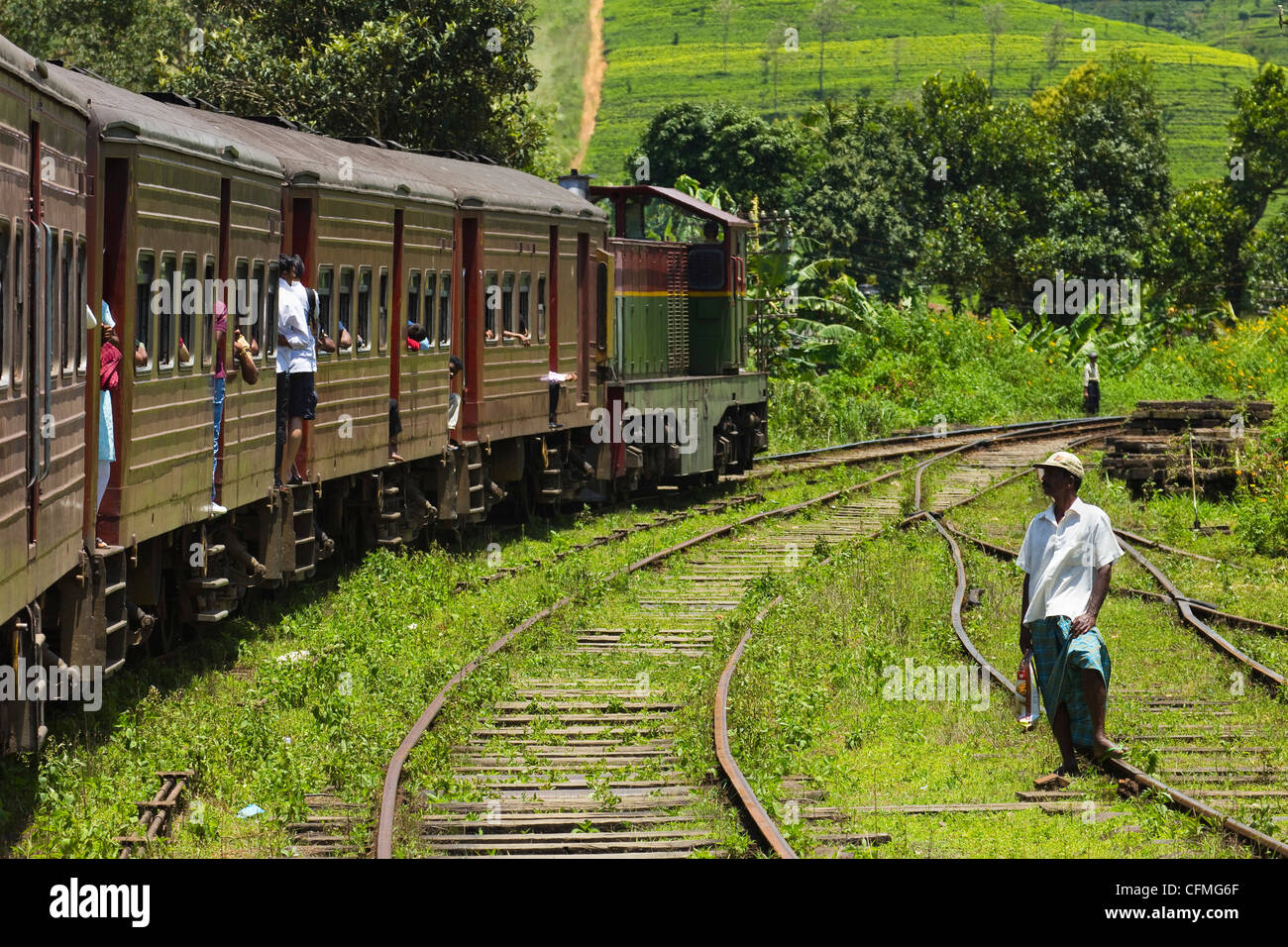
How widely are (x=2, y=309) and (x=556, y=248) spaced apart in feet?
47.4

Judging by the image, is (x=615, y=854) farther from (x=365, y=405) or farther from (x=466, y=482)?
(x=466, y=482)

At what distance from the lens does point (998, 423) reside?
39562 millimetres

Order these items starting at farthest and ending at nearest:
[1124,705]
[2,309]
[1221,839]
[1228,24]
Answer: [1228,24]
[1124,705]
[1221,839]
[2,309]

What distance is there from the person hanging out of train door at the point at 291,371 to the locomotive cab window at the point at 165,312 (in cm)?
230

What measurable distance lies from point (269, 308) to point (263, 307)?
0.26 m

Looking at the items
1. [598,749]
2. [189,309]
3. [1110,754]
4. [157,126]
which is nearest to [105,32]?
[189,309]

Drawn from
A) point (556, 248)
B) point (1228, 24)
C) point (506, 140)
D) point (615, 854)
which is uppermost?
point (1228, 24)

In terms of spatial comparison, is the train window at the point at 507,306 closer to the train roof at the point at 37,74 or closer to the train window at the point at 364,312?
the train window at the point at 364,312

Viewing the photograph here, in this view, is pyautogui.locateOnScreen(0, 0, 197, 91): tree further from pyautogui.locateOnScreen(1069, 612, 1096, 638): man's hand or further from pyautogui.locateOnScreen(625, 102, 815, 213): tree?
pyautogui.locateOnScreen(1069, 612, 1096, 638): man's hand

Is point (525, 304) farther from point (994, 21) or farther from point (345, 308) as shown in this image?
point (994, 21)

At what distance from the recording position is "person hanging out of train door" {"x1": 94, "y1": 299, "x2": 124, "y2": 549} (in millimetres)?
10711

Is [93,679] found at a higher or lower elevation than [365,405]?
lower

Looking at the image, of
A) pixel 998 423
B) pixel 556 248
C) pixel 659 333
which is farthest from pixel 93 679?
pixel 998 423

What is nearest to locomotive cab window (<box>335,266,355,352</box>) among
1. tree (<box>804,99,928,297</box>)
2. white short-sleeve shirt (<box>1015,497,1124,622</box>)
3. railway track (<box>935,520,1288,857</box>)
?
railway track (<box>935,520,1288,857</box>)
